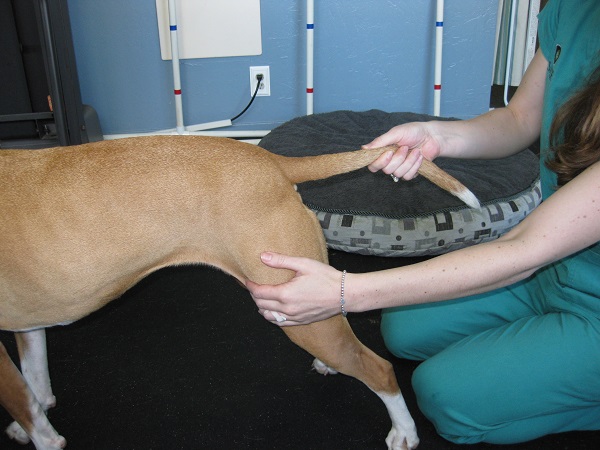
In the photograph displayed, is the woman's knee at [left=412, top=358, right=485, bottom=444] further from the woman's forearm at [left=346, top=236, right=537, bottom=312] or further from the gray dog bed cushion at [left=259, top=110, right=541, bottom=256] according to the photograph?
the gray dog bed cushion at [left=259, top=110, right=541, bottom=256]

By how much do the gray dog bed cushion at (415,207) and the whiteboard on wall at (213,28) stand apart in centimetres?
143

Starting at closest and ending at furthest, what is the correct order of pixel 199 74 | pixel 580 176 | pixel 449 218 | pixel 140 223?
pixel 580 176
pixel 140 223
pixel 449 218
pixel 199 74

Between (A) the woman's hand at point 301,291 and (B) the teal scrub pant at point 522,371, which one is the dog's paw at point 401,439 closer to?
(B) the teal scrub pant at point 522,371

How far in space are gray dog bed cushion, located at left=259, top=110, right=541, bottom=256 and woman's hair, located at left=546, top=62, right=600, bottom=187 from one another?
1.21 metres

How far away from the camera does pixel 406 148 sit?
1.63 meters

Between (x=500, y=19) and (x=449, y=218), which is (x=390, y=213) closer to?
(x=449, y=218)

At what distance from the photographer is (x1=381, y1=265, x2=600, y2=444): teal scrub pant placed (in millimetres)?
1650

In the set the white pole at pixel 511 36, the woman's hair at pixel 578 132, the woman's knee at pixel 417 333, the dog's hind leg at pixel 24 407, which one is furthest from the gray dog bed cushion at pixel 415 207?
the white pole at pixel 511 36

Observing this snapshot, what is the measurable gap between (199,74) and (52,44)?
113cm

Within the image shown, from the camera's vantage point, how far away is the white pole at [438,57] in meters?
4.05

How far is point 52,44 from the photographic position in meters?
3.69

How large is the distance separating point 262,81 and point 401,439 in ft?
10.9

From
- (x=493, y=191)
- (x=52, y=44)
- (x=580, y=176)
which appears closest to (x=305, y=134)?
(x=493, y=191)

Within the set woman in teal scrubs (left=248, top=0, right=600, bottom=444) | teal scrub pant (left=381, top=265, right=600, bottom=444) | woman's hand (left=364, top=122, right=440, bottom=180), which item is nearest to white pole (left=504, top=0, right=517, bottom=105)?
woman in teal scrubs (left=248, top=0, right=600, bottom=444)
